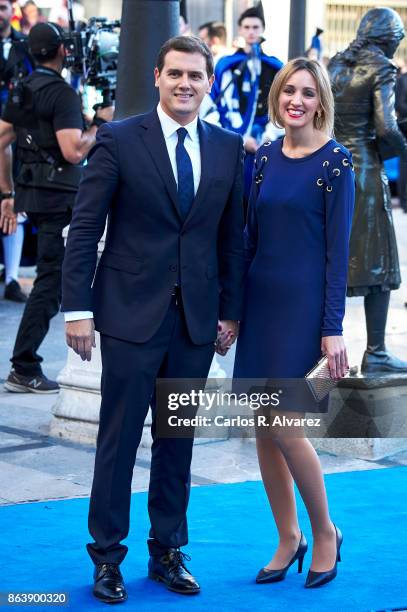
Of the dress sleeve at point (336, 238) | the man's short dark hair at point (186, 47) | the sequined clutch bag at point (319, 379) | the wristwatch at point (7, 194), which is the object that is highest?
the man's short dark hair at point (186, 47)

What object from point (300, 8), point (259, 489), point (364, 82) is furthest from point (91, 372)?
point (300, 8)

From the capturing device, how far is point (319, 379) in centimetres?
449

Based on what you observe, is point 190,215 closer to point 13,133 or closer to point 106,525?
point 106,525

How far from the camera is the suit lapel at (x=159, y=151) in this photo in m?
4.42

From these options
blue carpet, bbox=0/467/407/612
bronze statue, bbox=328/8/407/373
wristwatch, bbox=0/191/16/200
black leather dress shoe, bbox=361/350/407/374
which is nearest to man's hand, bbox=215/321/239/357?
blue carpet, bbox=0/467/407/612

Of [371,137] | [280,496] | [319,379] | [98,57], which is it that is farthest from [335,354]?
[98,57]

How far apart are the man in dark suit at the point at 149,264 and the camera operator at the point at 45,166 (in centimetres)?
324

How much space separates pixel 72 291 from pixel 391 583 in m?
1.52

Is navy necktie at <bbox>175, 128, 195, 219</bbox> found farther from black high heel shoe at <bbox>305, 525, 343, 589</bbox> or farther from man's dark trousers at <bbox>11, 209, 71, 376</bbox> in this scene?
man's dark trousers at <bbox>11, 209, 71, 376</bbox>

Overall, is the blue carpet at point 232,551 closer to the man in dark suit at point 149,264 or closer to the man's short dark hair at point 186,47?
the man in dark suit at point 149,264

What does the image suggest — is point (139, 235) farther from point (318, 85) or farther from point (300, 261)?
point (318, 85)

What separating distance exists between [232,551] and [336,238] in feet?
4.32

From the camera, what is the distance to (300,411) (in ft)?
15.0

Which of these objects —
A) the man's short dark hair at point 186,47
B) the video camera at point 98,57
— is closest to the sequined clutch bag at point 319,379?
the man's short dark hair at point 186,47
